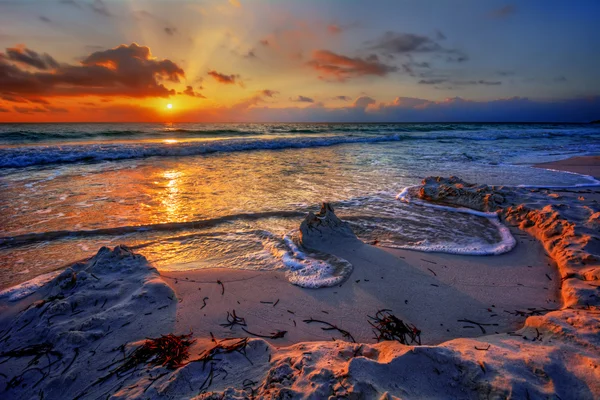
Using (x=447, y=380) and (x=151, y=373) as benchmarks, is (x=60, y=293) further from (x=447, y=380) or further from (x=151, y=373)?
(x=447, y=380)

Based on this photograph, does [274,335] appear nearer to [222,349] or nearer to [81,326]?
[222,349]

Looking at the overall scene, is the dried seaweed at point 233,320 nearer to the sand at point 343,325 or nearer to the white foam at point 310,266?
the sand at point 343,325

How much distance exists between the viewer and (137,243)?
14.0 ft

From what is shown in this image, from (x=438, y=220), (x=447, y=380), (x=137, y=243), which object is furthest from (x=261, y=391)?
(x=438, y=220)

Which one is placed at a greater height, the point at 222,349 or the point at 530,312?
the point at 222,349

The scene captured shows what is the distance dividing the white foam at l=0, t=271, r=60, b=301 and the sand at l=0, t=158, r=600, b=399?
153 mm

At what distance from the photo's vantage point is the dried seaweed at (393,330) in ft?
7.41

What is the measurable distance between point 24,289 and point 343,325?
3.48m

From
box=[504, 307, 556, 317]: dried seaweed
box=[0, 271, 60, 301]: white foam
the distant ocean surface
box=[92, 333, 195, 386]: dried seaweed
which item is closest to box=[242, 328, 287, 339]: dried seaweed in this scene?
box=[92, 333, 195, 386]: dried seaweed

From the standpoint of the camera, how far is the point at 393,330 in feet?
7.73

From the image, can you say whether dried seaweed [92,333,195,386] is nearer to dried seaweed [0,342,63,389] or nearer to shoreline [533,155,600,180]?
dried seaweed [0,342,63,389]

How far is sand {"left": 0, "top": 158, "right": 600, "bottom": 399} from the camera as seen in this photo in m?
1.65

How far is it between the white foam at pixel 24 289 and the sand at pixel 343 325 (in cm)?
15

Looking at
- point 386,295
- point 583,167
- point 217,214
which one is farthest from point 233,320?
point 583,167
